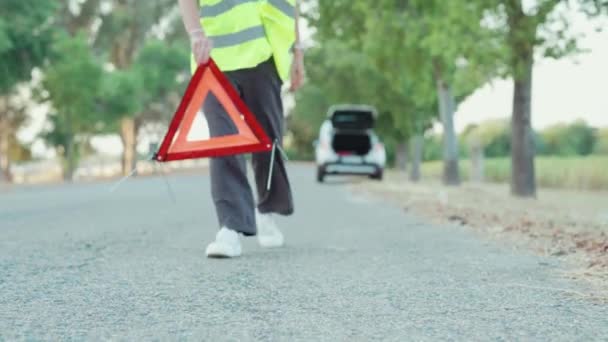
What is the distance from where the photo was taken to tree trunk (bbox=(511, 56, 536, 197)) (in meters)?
14.4

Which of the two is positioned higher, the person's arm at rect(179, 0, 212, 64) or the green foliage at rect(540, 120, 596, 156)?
the person's arm at rect(179, 0, 212, 64)

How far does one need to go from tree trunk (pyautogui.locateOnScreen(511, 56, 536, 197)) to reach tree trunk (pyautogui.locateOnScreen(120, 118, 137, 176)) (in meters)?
32.7

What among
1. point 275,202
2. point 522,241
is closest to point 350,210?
point 522,241

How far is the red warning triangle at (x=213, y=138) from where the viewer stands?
4840 mm

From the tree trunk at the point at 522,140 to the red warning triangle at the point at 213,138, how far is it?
993cm

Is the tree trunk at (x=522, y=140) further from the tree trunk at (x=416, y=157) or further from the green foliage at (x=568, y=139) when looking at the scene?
the tree trunk at (x=416, y=157)

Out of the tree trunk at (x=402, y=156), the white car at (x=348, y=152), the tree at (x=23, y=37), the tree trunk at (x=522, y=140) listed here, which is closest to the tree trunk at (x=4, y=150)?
the tree at (x=23, y=37)

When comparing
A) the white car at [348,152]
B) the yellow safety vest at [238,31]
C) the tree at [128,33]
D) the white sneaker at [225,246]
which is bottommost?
the white sneaker at [225,246]

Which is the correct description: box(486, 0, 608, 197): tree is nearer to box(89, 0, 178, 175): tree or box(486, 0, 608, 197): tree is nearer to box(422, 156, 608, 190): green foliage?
box(422, 156, 608, 190): green foliage

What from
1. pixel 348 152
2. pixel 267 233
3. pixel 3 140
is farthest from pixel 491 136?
pixel 267 233

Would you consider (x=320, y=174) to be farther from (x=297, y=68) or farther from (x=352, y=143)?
(x=297, y=68)

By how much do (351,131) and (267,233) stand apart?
18.6m

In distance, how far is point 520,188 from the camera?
1510 cm

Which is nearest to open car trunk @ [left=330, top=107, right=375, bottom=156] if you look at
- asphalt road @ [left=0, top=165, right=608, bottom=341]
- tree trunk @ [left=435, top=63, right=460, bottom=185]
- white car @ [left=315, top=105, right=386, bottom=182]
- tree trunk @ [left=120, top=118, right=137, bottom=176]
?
white car @ [left=315, top=105, right=386, bottom=182]
